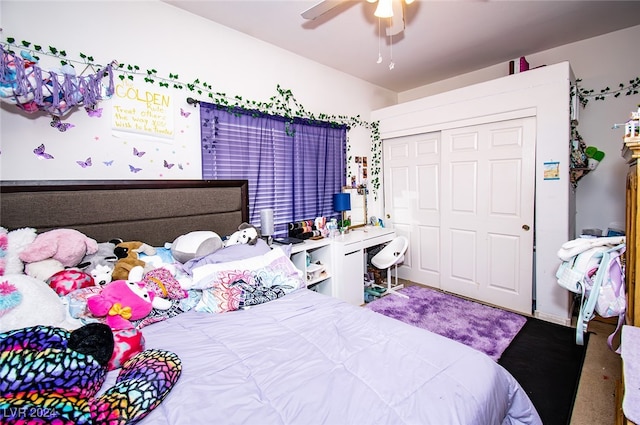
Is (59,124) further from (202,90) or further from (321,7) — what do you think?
(321,7)

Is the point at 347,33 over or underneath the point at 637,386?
over

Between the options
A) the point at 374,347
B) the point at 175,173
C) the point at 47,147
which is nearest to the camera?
the point at 374,347

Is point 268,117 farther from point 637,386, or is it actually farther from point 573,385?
point 573,385

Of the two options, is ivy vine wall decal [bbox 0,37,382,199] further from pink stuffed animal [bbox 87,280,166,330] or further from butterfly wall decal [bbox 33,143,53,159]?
pink stuffed animal [bbox 87,280,166,330]

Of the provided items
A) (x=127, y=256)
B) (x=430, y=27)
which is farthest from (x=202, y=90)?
(x=430, y=27)

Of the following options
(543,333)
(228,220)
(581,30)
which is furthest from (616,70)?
(228,220)

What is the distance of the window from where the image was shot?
105 inches

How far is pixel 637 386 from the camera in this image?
0.97 meters

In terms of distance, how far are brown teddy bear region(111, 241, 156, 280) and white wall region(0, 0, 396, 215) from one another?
0.57 metres

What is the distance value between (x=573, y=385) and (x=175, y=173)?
3270 millimetres

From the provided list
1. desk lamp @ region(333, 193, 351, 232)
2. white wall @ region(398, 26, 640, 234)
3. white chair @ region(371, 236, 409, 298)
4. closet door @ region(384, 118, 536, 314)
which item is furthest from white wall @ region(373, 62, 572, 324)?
desk lamp @ region(333, 193, 351, 232)

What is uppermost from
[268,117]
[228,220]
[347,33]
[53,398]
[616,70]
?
[347,33]

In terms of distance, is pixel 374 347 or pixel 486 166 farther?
pixel 486 166

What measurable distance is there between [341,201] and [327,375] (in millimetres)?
2573
